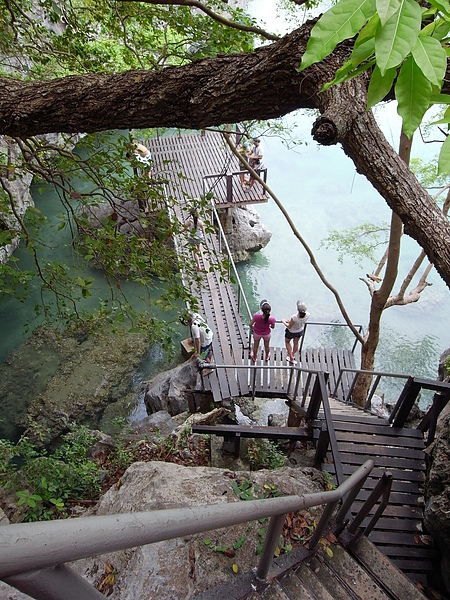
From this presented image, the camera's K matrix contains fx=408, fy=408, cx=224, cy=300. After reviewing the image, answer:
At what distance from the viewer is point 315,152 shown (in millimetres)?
17297

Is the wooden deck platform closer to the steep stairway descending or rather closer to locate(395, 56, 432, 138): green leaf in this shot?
the steep stairway descending

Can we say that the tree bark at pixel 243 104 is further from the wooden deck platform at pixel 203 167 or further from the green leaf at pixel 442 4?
the wooden deck platform at pixel 203 167

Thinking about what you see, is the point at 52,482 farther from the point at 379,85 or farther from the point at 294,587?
the point at 379,85

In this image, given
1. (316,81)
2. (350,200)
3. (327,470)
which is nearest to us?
(316,81)

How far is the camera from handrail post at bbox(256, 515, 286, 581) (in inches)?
65.5

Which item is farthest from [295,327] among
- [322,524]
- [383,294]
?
[322,524]

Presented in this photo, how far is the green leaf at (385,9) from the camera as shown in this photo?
0.82m

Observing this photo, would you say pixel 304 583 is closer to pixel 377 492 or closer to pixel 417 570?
pixel 377 492

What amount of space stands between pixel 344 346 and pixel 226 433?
6825 millimetres

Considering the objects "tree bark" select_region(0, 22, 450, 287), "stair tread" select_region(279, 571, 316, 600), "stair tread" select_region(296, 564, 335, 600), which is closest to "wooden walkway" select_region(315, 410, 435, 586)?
"stair tread" select_region(296, 564, 335, 600)

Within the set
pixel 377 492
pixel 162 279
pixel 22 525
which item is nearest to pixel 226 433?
pixel 162 279

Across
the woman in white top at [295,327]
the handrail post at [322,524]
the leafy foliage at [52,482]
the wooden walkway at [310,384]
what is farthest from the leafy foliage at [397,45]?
the woman in white top at [295,327]

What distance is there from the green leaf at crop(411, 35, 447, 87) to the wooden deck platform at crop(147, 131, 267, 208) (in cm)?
949

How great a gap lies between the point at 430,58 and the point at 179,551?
2.97 metres
